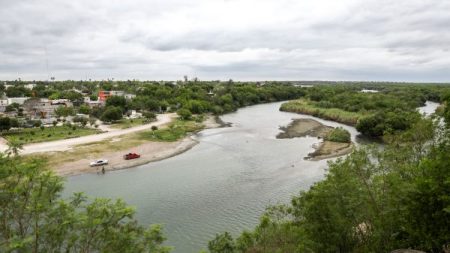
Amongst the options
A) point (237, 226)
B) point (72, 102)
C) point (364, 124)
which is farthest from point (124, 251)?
point (72, 102)

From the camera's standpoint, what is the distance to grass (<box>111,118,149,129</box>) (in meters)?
94.1

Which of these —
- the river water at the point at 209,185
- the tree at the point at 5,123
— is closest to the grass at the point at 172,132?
the river water at the point at 209,185

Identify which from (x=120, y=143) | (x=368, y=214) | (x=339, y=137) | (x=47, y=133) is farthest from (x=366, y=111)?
(x=368, y=214)

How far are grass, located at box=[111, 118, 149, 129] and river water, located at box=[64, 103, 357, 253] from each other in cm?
2972

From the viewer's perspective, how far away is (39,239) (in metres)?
15.1

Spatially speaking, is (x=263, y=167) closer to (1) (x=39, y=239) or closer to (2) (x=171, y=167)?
(2) (x=171, y=167)

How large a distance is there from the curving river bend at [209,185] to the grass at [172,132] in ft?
28.2

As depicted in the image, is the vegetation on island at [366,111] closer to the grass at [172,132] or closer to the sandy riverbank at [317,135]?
the sandy riverbank at [317,135]

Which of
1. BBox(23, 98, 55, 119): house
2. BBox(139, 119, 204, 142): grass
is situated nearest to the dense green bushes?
BBox(139, 119, 204, 142): grass

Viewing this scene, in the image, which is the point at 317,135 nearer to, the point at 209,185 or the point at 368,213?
the point at 209,185

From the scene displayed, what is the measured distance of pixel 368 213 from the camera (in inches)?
767

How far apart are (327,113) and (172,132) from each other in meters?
50.3

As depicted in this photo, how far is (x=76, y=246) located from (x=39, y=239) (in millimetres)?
1508

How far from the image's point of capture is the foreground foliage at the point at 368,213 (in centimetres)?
1736
